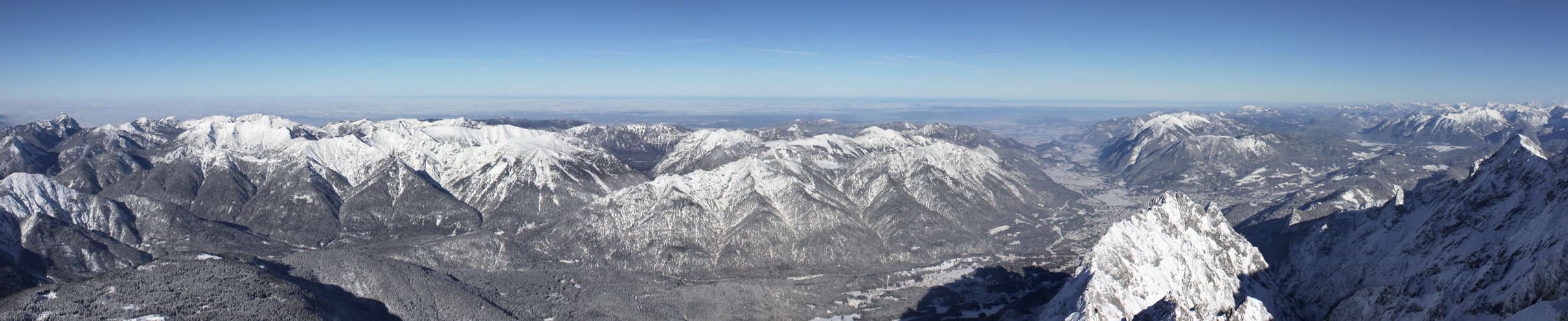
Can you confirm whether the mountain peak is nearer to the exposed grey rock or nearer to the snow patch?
the snow patch

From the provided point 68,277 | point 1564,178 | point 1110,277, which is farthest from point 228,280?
point 1564,178

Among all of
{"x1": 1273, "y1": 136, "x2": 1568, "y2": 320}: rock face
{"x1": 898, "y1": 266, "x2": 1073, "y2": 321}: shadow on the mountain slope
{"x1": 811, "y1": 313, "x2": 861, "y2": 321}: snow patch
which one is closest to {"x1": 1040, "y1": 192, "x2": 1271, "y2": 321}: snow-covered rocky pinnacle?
{"x1": 1273, "y1": 136, "x2": 1568, "y2": 320}: rock face

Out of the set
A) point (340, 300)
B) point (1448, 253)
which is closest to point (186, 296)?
point (340, 300)

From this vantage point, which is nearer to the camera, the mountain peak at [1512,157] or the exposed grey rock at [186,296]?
the exposed grey rock at [186,296]

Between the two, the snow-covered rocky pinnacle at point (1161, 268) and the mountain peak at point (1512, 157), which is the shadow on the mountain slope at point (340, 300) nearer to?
the snow-covered rocky pinnacle at point (1161, 268)

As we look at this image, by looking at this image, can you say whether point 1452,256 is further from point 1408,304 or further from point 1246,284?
point 1246,284

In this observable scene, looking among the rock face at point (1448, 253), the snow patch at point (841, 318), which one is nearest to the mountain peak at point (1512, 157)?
the rock face at point (1448, 253)
